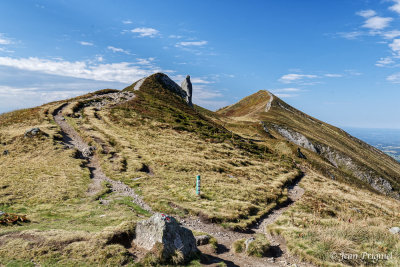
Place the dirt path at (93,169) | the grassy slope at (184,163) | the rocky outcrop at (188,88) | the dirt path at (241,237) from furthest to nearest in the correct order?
the rocky outcrop at (188,88)
the dirt path at (93,169)
the grassy slope at (184,163)
the dirt path at (241,237)

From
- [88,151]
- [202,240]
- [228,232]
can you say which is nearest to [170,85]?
[88,151]

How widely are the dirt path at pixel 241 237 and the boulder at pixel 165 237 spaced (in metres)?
1.30

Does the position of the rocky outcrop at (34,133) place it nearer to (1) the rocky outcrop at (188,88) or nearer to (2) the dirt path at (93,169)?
(2) the dirt path at (93,169)

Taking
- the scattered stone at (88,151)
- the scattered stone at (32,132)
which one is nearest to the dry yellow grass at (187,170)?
the scattered stone at (88,151)

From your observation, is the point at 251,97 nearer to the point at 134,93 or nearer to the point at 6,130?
the point at 134,93

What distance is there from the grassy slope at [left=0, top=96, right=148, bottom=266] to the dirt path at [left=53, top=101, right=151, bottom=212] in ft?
3.84

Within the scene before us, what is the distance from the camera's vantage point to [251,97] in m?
173

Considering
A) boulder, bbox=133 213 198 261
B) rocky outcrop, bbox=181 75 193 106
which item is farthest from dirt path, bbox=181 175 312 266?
rocky outcrop, bbox=181 75 193 106

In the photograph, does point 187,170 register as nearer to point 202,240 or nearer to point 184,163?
point 184,163

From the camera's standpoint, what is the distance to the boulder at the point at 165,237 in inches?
435

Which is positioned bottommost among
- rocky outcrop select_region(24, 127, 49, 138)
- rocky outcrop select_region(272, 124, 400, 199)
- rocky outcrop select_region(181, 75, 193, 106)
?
rocky outcrop select_region(272, 124, 400, 199)

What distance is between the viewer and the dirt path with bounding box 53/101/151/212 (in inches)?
906

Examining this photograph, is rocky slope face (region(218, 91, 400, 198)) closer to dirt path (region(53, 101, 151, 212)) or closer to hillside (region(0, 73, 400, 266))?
hillside (region(0, 73, 400, 266))

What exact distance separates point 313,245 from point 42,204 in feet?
69.9
